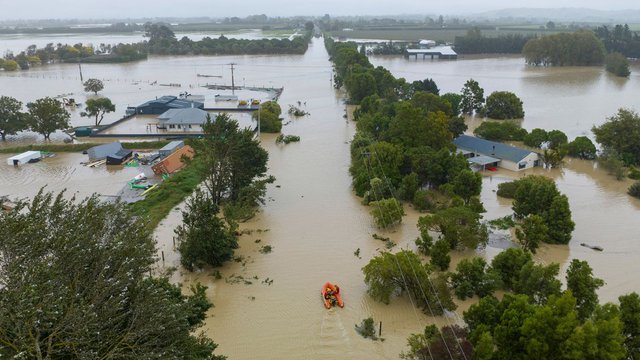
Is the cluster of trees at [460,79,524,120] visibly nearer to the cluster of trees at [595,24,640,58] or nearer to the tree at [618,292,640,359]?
the tree at [618,292,640,359]

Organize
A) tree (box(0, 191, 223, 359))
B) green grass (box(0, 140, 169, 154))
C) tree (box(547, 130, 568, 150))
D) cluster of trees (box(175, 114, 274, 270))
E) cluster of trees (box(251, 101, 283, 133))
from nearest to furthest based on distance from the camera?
tree (box(0, 191, 223, 359)), cluster of trees (box(175, 114, 274, 270)), tree (box(547, 130, 568, 150)), green grass (box(0, 140, 169, 154)), cluster of trees (box(251, 101, 283, 133))

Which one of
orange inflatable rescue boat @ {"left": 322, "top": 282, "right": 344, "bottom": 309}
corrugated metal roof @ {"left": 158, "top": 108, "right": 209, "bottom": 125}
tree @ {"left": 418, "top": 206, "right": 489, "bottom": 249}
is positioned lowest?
orange inflatable rescue boat @ {"left": 322, "top": 282, "right": 344, "bottom": 309}

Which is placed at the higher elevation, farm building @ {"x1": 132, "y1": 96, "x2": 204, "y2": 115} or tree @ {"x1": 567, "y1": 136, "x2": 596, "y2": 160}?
farm building @ {"x1": 132, "y1": 96, "x2": 204, "y2": 115}

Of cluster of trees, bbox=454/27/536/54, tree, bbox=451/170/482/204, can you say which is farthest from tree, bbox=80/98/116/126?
cluster of trees, bbox=454/27/536/54

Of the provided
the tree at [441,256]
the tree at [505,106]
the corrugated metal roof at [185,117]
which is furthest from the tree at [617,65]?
the tree at [441,256]

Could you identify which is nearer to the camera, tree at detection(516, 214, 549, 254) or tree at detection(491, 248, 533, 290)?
tree at detection(491, 248, 533, 290)

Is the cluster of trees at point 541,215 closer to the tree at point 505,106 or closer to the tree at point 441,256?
the tree at point 441,256
